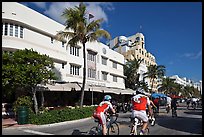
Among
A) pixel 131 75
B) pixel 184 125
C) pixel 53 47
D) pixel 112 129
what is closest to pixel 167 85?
pixel 131 75

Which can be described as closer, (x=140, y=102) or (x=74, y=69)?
(x=140, y=102)

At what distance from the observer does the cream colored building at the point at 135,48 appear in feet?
258

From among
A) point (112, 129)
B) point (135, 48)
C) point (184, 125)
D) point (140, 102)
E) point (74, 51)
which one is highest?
point (135, 48)

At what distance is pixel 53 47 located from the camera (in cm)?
2652

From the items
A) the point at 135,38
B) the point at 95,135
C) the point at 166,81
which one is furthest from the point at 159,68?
the point at 95,135

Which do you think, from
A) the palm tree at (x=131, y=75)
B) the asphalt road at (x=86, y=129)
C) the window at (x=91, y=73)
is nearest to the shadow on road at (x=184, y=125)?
the asphalt road at (x=86, y=129)

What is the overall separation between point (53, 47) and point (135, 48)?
58424 mm

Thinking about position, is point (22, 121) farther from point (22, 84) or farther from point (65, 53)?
point (65, 53)

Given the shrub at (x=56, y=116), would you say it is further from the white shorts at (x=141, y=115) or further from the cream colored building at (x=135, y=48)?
the cream colored building at (x=135, y=48)

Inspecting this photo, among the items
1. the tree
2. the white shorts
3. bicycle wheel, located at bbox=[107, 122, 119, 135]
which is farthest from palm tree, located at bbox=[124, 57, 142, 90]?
the white shorts

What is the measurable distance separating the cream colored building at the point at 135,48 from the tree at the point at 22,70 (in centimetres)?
5888

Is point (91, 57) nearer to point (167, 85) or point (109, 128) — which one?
point (109, 128)

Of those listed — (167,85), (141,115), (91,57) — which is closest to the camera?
(141,115)

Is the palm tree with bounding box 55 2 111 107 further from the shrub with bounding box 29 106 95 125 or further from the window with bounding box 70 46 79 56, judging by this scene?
the window with bounding box 70 46 79 56
